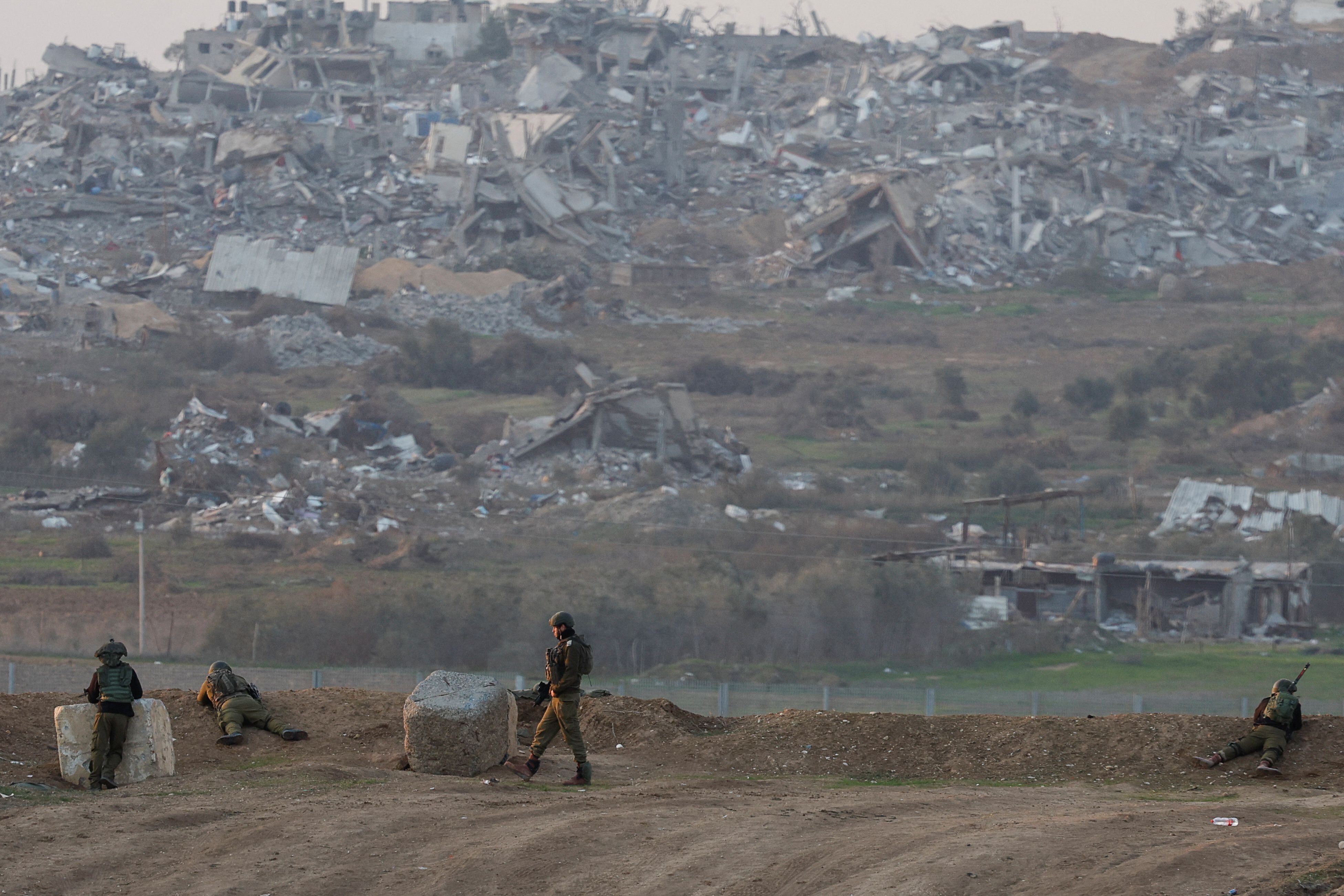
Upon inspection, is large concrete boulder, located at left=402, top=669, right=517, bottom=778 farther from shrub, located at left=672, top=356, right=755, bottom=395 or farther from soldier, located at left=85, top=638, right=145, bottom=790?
shrub, located at left=672, top=356, right=755, bottom=395

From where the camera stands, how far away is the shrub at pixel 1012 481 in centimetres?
2514

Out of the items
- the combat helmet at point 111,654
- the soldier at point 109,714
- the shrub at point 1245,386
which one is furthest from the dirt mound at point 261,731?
the shrub at point 1245,386

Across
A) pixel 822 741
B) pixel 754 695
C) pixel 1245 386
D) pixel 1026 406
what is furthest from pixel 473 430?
pixel 822 741

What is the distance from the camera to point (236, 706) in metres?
7.84

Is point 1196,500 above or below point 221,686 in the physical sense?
above

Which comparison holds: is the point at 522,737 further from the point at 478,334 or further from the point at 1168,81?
the point at 1168,81

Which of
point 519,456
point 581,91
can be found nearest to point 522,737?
point 519,456

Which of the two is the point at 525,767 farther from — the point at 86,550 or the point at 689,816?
the point at 86,550

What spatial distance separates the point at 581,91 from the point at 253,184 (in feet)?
45.3

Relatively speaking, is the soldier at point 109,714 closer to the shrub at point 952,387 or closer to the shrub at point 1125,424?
the shrub at point 1125,424

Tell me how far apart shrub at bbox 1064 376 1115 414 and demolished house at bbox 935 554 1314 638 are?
10.4 m

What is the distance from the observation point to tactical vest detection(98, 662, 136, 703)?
6.84 meters

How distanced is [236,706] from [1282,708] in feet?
17.2

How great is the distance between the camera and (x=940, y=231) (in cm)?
4347
